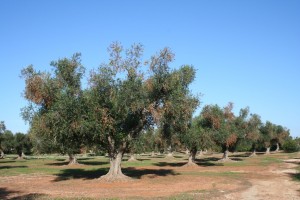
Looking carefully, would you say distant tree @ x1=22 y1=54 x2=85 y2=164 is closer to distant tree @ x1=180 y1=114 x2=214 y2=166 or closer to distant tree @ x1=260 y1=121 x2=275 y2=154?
distant tree @ x1=180 y1=114 x2=214 y2=166

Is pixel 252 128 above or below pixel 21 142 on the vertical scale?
above

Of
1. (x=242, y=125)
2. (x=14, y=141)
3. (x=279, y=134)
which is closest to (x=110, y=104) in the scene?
(x=242, y=125)

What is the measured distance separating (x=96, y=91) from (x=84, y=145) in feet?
24.9

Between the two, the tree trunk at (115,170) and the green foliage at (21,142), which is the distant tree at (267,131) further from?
the tree trunk at (115,170)

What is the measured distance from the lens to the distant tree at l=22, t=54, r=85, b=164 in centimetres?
3278

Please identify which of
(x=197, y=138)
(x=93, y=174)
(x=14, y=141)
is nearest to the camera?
(x=93, y=174)

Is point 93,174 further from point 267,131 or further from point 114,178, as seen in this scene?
point 267,131

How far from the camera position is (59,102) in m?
32.8

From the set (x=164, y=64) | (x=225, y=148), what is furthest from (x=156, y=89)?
(x=225, y=148)

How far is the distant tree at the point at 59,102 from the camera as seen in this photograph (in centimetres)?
3278

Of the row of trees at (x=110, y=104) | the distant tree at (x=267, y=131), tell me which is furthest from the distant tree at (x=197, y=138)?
the distant tree at (x=267, y=131)

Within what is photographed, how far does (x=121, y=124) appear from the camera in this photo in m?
36.1

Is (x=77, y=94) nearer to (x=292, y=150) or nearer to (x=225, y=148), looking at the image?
(x=225, y=148)

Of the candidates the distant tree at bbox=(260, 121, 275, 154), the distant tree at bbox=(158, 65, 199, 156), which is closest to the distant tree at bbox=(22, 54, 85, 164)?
the distant tree at bbox=(158, 65, 199, 156)
